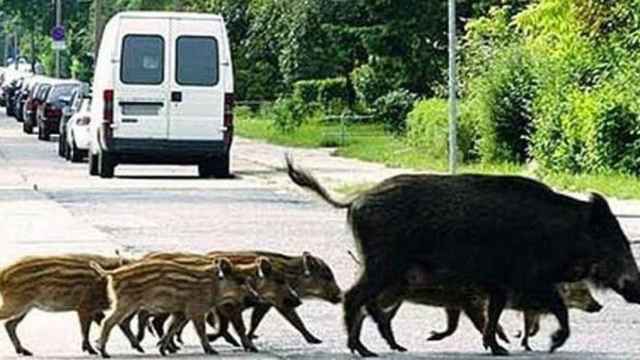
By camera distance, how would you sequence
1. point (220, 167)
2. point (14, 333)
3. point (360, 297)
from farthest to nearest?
1. point (220, 167)
2. point (14, 333)
3. point (360, 297)

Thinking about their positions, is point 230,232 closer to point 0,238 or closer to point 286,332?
point 0,238

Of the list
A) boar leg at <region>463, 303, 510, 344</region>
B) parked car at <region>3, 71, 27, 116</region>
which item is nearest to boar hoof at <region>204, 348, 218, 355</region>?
boar leg at <region>463, 303, 510, 344</region>

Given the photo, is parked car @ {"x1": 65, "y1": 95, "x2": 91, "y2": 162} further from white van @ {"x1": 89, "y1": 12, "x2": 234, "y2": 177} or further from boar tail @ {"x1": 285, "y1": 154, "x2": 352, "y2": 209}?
boar tail @ {"x1": 285, "y1": 154, "x2": 352, "y2": 209}

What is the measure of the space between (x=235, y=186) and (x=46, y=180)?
12.0 ft

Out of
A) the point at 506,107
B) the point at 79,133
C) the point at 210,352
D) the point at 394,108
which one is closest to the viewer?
the point at 210,352

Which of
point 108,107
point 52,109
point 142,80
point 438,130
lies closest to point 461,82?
point 438,130

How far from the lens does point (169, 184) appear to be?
114ft

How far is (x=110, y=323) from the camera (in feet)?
45.0

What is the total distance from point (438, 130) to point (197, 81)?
8.32m

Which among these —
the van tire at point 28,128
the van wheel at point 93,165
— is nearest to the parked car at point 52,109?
the van tire at point 28,128

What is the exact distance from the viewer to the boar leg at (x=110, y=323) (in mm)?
13648

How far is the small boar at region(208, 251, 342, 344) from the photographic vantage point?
14.1m

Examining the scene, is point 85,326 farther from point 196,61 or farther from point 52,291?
point 196,61

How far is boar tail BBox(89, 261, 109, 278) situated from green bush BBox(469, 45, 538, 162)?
24.4 m
